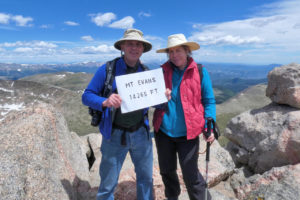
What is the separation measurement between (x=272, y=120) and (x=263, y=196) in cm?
616

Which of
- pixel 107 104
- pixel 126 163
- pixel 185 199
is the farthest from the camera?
pixel 126 163

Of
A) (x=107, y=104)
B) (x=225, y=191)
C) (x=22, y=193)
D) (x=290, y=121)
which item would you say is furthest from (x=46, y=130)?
(x=290, y=121)

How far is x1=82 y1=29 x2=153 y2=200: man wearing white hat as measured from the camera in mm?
5793

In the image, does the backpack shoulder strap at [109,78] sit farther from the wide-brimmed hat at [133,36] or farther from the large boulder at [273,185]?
the large boulder at [273,185]

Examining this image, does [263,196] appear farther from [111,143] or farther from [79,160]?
[79,160]

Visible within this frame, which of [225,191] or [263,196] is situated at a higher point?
[263,196]

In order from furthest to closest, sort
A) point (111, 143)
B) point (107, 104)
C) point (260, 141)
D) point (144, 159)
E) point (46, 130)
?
point (260, 141), point (46, 130), point (144, 159), point (111, 143), point (107, 104)

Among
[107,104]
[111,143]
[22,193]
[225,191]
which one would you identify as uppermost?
[107,104]

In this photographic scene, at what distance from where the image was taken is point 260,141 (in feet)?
40.7

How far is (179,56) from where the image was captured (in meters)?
6.24

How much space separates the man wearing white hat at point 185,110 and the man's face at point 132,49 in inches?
36.8

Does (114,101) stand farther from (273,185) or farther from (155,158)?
(273,185)

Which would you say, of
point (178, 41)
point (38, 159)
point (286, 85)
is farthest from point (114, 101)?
point (286, 85)

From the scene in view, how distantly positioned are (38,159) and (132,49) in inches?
174
